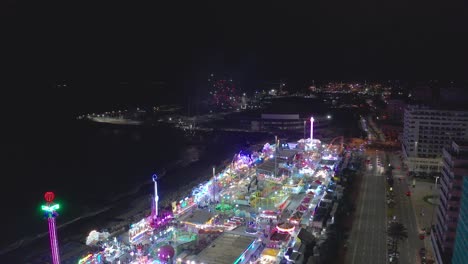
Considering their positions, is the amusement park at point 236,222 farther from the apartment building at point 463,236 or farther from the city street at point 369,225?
the apartment building at point 463,236

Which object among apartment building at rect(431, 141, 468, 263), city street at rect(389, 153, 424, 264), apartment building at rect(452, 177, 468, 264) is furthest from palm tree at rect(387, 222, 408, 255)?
apartment building at rect(452, 177, 468, 264)

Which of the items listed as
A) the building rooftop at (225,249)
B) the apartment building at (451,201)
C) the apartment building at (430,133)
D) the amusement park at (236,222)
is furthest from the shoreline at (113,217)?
the apartment building at (430,133)

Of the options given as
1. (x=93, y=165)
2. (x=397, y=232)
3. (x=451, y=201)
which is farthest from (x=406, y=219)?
(x=93, y=165)

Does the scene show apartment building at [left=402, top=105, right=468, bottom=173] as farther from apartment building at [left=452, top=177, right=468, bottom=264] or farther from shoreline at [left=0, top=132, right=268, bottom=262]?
apartment building at [left=452, top=177, right=468, bottom=264]

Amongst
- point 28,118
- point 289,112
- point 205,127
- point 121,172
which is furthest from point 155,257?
point 28,118

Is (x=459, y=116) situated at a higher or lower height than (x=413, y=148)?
higher

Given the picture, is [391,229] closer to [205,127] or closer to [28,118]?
[205,127]

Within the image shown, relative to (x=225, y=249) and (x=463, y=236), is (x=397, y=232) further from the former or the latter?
(x=225, y=249)
